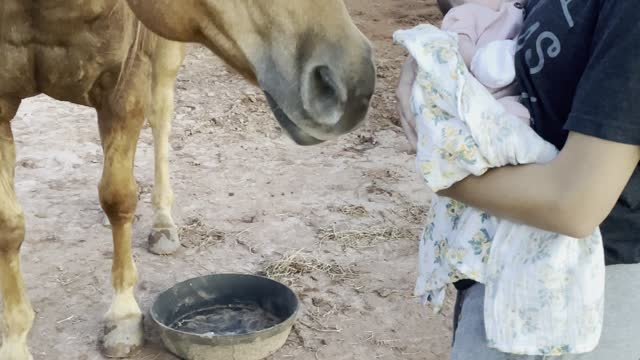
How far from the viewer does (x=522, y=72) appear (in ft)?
4.75

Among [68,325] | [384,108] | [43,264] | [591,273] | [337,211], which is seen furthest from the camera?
[384,108]

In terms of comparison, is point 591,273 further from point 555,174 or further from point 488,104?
point 488,104

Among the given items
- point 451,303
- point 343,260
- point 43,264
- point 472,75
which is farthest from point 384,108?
point 472,75

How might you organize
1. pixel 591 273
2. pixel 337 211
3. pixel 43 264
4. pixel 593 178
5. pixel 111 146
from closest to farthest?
pixel 593 178 < pixel 591 273 < pixel 111 146 < pixel 43 264 < pixel 337 211

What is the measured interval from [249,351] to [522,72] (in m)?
1.76

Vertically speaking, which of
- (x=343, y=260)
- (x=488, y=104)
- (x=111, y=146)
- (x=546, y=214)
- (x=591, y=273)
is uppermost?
(x=488, y=104)

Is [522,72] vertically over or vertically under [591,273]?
over

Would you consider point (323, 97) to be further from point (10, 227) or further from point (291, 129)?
point (10, 227)

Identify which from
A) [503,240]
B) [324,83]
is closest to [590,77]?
[503,240]

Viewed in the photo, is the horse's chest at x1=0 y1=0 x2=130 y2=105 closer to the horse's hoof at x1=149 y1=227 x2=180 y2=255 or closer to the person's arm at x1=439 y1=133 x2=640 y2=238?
the horse's hoof at x1=149 y1=227 x2=180 y2=255

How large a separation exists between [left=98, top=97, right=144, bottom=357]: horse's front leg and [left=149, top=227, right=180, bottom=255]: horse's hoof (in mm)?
542

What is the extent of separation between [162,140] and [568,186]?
286 centimetres

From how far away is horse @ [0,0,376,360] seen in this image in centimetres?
157

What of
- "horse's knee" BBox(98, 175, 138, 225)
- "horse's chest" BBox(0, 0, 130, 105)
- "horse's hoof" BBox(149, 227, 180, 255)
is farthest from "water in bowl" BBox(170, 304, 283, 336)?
"horse's chest" BBox(0, 0, 130, 105)
